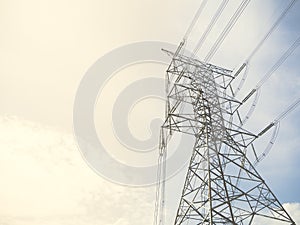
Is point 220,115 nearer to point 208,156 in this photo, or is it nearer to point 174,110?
point 174,110

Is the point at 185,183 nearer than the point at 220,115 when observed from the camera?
Yes

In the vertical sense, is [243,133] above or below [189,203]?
above

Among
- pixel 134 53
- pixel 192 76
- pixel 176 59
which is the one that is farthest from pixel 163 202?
pixel 134 53

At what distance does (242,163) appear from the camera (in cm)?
1239

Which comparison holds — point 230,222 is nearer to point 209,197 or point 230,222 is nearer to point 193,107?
point 209,197

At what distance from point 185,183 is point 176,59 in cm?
828

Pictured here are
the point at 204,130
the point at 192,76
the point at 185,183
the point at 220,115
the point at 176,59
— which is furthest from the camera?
the point at 176,59

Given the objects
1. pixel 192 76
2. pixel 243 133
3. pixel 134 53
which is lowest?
pixel 243 133

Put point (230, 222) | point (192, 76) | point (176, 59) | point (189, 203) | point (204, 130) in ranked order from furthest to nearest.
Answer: point (176, 59)
point (192, 76)
point (204, 130)
point (189, 203)
point (230, 222)

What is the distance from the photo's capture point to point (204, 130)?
12.8 meters

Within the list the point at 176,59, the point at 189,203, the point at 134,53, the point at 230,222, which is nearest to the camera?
the point at 230,222

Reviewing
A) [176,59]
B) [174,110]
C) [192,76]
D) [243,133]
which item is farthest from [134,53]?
[243,133]

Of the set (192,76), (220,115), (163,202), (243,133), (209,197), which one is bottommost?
(209,197)

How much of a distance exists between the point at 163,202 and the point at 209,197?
4.28 m
